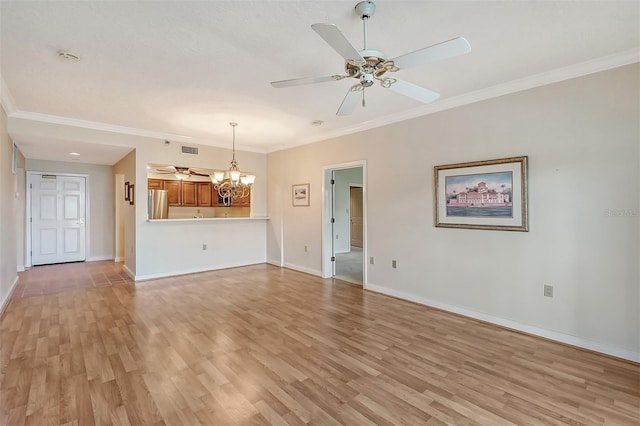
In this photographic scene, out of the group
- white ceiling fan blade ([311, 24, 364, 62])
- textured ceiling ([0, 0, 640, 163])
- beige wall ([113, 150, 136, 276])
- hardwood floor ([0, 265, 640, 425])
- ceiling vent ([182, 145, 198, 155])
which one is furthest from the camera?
ceiling vent ([182, 145, 198, 155])

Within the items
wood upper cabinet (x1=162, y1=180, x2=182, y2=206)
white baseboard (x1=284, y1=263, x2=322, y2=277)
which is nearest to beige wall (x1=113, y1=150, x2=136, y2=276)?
wood upper cabinet (x1=162, y1=180, x2=182, y2=206)

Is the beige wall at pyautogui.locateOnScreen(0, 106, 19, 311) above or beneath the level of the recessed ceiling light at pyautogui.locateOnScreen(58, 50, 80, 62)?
beneath

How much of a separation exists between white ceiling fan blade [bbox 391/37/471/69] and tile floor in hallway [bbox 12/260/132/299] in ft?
18.4

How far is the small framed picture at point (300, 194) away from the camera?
5.96 m

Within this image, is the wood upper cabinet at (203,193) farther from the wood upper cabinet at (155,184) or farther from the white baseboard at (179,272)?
the white baseboard at (179,272)

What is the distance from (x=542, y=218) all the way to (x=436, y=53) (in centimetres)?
222

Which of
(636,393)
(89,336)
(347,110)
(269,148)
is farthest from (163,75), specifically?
(636,393)

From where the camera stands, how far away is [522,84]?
316 cm

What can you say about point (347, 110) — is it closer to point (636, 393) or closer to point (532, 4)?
point (532, 4)

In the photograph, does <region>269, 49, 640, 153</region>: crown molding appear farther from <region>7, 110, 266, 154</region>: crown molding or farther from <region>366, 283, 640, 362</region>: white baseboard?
<region>7, 110, 266, 154</region>: crown molding

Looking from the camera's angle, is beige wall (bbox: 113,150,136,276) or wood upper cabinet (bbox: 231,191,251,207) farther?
wood upper cabinet (bbox: 231,191,251,207)

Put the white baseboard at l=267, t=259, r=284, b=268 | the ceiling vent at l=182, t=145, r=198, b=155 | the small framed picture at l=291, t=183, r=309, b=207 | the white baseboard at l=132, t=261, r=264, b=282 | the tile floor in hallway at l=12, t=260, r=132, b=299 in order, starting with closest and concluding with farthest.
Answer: the tile floor in hallway at l=12, t=260, r=132, b=299, the white baseboard at l=132, t=261, r=264, b=282, the ceiling vent at l=182, t=145, r=198, b=155, the small framed picture at l=291, t=183, r=309, b=207, the white baseboard at l=267, t=259, r=284, b=268

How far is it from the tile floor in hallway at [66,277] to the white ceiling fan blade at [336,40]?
5.40 meters

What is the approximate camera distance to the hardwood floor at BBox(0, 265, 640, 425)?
1929 millimetres
